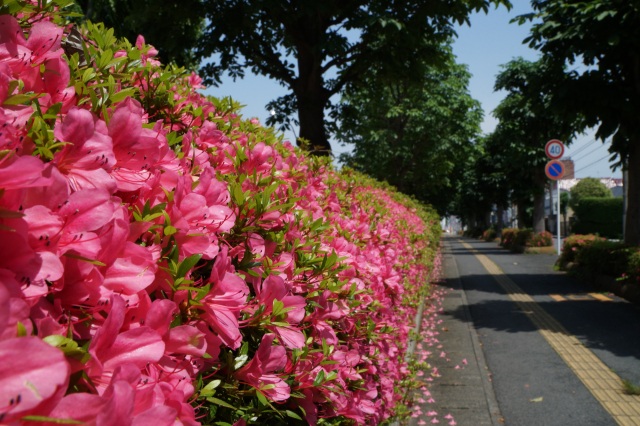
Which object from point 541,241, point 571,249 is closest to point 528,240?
point 541,241

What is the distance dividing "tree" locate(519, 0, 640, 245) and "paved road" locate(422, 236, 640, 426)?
3.64 m

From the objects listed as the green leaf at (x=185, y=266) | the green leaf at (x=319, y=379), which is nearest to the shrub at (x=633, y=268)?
the green leaf at (x=319, y=379)

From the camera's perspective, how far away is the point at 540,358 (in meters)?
7.18

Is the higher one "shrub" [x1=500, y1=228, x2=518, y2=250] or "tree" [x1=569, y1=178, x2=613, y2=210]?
"tree" [x1=569, y1=178, x2=613, y2=210]

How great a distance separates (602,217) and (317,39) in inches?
1773

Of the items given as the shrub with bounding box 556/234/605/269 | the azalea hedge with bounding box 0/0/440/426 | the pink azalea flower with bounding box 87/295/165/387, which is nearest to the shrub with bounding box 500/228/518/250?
the shrub with bounding box 556/234/605/269

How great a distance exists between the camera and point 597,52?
1152cm

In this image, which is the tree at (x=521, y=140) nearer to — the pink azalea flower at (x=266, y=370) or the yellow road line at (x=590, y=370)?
the yellow road line at (x=590, y=370)

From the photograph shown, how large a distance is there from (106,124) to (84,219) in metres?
0.40

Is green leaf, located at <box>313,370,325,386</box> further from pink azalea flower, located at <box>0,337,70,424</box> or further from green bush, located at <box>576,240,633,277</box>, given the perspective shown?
green bush, located at <box>576,240,633,277</box>

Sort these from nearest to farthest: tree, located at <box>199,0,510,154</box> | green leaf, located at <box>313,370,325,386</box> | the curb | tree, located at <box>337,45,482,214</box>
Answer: green leaf, located at <box>313,370,325,386</box> < the curb < tree, located at <box>199,0,510,154</box> < tree, located at <box>337,45,482,214</box>

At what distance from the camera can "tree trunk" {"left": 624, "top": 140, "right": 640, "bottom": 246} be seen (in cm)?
1280

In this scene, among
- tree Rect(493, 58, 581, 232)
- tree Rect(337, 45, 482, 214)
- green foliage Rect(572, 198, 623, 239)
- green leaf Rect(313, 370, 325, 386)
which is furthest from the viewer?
green foliage Rect(572, 198, 623, 239)

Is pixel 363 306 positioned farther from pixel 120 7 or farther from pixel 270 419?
pixel 120 7
